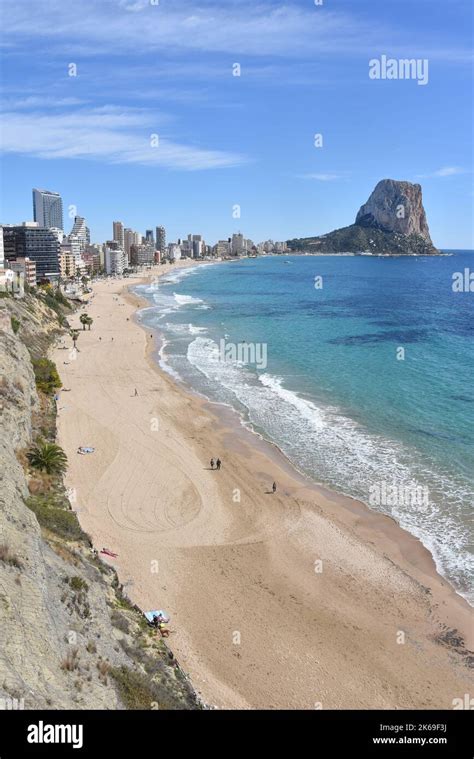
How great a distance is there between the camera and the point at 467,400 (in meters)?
39.2

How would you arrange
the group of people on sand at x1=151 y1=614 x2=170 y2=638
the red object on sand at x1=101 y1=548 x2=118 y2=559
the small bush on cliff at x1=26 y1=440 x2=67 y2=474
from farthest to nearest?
the small bush on cliff at x1=26 y1=440 x2=67 y2=474
the red object on sand at x1=101 y1=548 x2=118 y2=559
the group of people on sand at x1=151 y1=614 x2=170 y2=638

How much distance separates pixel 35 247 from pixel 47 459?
98.6m

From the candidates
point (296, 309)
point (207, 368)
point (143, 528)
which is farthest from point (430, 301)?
point (143, 528)

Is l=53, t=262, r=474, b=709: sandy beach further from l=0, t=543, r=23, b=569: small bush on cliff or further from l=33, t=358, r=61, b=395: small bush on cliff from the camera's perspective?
l=0, t=543, r=23, b=569: small bush on cliff

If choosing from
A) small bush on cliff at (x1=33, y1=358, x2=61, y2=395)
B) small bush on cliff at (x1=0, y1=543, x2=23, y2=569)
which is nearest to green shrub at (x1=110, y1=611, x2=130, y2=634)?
small bush on cliff at (x1=0, y1=543, x2=23, y2=569)

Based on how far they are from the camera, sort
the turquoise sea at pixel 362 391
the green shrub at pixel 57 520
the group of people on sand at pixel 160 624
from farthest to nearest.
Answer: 1. the turquoise sea at pixel 362 391
2. the green shrub at pixel 57 520
3. the group of people on sand at pixel 160 624

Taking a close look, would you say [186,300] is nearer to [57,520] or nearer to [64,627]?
[57,520]

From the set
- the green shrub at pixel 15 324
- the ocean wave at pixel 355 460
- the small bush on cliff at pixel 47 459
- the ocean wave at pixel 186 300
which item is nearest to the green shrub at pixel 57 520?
the small bush on cliff at pixel 47 459

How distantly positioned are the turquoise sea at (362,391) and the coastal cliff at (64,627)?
11044mm

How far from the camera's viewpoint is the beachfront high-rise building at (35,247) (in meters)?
111

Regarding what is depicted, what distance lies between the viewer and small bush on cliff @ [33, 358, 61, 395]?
37500 mm

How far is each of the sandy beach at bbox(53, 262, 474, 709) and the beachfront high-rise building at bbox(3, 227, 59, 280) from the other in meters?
87.9

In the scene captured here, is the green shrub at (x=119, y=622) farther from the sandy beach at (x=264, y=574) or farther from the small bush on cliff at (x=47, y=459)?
the small bush on cliff at (x=47, y=459)

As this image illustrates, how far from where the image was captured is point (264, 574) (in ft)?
65.3
